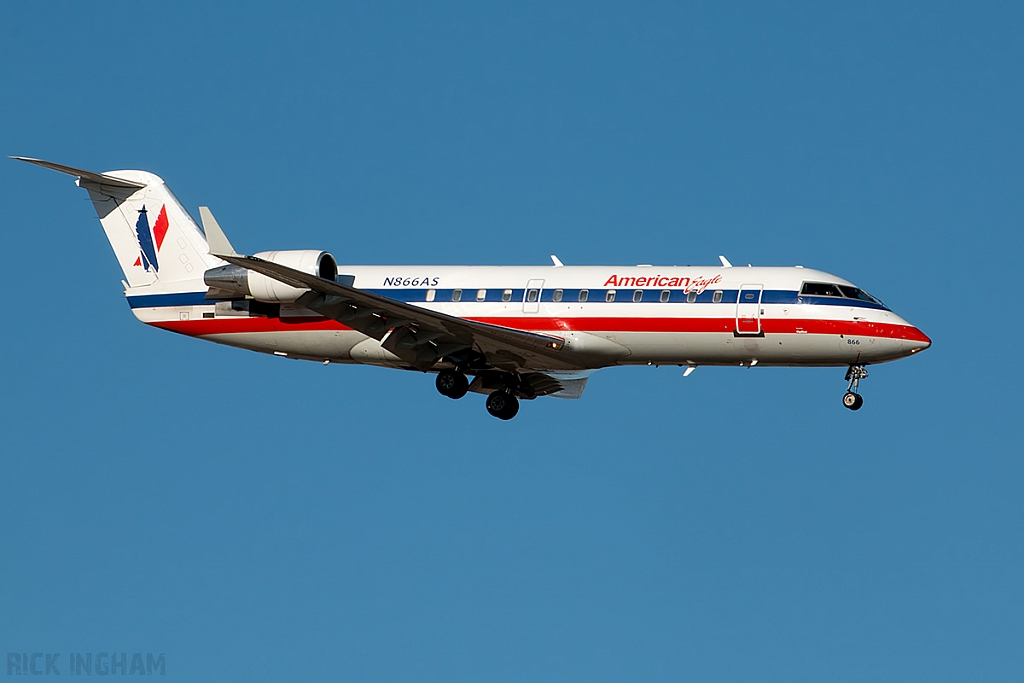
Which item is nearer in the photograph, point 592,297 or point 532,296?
point 592,297

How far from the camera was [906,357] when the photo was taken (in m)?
30.4

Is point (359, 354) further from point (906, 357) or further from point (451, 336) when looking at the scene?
point (906, 357)

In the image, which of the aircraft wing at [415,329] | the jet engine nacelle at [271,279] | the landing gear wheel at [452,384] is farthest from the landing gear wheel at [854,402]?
the jet engine nacelle at [271,279]

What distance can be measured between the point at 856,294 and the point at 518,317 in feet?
24.2

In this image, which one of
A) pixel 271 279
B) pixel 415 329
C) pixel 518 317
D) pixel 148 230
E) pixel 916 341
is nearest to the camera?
pixel 916 341

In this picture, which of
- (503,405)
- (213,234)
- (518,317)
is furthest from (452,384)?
(213,234)

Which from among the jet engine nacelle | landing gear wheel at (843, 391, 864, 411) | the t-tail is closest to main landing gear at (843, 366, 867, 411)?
landing gear wheel at (843, 391, 864, 411)

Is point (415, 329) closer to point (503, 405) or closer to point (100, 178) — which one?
point (503, 405)

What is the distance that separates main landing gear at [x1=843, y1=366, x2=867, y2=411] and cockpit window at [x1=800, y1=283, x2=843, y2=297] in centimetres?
171

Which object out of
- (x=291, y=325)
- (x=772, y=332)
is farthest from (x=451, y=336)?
(x=772, y=332)

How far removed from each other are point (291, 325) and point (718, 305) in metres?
9.89

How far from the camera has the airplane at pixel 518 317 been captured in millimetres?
30094

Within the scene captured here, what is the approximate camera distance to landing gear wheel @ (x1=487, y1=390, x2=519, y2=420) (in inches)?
1312

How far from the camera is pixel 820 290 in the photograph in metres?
30.4
